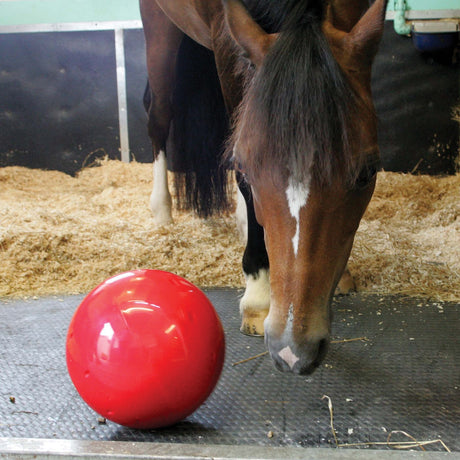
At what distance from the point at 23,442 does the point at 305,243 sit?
23.9 inches

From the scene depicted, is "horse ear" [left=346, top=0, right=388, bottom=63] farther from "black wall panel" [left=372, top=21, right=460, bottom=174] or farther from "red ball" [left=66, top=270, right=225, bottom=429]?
"black wall panel" [left=372, top=21, right=460, bottom=174]

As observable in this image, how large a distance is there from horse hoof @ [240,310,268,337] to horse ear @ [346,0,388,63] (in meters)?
0.83

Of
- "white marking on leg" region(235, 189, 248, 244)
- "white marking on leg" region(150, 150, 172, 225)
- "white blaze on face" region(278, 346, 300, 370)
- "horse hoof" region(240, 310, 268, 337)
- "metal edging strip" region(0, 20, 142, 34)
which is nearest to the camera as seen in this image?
"white blaze on face" region(278, 346, 300, 370)

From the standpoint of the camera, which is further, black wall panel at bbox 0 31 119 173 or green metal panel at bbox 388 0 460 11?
black wall panel at bbox 0 31 119 173

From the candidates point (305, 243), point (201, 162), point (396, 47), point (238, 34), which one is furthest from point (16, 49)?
point (305, 243)

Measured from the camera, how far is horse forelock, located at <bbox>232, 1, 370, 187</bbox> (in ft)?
3.10

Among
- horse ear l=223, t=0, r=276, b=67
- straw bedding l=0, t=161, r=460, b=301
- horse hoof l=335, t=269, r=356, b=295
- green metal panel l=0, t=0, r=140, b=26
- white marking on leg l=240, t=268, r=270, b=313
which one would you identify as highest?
horse ear l=223, t=0, r=276, b=67

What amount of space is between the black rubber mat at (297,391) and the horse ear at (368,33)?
768 millimetres

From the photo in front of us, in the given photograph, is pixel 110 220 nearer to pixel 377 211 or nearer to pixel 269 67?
pixel 377 211

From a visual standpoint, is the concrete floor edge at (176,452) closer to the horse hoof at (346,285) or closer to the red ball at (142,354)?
the red ball at (142,354)

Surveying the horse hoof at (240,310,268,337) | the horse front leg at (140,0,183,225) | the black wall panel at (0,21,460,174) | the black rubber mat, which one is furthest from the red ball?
the black wall panel at (0,21,460,174)

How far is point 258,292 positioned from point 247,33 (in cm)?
79

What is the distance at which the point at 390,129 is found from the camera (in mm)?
3875

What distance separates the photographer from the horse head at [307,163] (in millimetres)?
945
